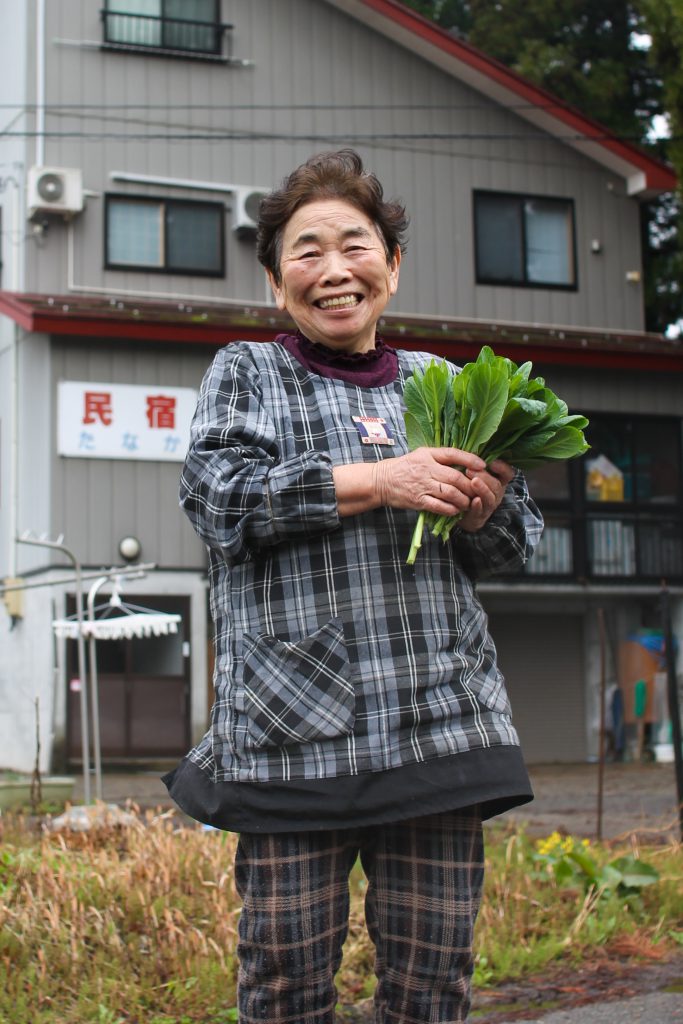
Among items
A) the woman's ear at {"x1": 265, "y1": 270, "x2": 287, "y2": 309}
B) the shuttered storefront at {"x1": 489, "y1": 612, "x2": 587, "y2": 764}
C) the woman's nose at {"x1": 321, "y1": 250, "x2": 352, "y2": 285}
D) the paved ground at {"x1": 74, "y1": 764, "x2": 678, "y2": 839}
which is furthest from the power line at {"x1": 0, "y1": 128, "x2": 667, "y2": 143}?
the woman's nose at {"x1": 321, "y1": 250, "x2": 352, "y2": 285}

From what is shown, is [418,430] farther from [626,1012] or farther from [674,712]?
[674,712]

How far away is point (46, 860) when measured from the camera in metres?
4.60

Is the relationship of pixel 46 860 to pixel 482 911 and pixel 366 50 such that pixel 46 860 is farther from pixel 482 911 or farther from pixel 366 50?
pixel 366 50

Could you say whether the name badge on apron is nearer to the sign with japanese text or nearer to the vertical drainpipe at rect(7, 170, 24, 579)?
the sign with japanese text

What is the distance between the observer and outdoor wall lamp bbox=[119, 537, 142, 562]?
15.0 meters

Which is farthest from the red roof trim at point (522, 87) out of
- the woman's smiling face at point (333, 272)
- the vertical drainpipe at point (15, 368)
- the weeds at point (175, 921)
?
the woman's smiling face at point (333, 272)

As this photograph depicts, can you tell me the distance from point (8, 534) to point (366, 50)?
7.83 m

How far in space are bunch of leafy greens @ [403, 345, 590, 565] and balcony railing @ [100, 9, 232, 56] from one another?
14891 mm

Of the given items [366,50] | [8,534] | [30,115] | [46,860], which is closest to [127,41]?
[30,115]

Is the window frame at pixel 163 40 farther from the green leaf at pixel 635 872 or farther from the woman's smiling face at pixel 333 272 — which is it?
the woman's smiling face at pixel 333 272

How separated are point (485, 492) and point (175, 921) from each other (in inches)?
94.4

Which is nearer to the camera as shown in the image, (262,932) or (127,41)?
(262,932)

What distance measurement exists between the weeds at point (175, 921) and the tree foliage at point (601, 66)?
50.6ft

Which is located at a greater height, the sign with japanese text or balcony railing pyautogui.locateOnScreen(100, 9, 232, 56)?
balcony railing pyautogui.locateOnScreen(100, 9, 232, 56)
